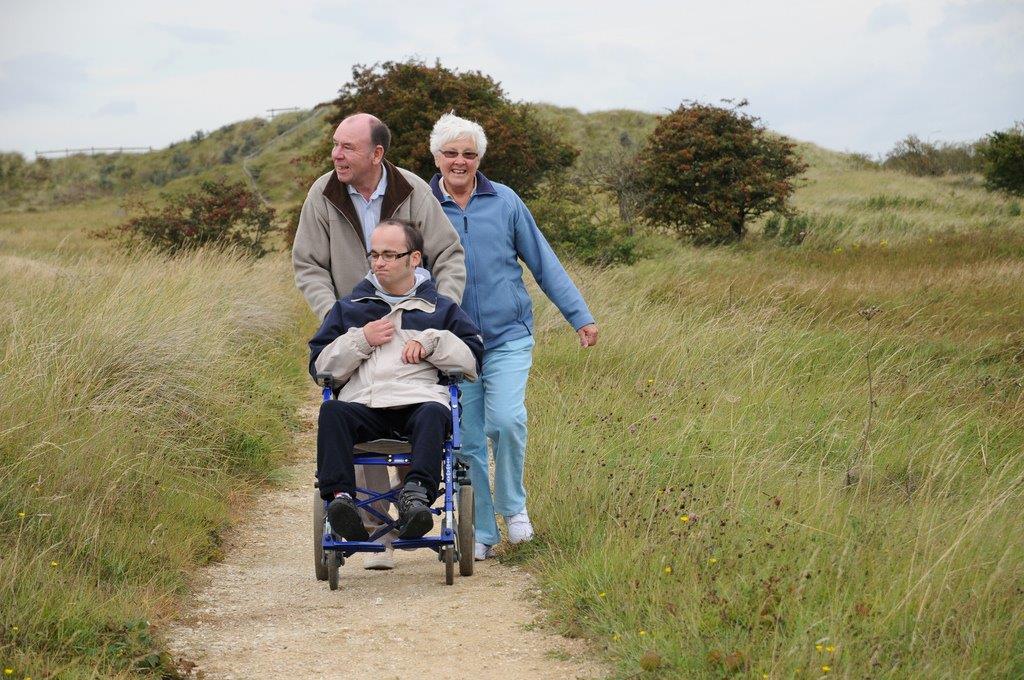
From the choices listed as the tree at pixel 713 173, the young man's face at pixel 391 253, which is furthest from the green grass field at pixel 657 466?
the tree at pixel 713 173

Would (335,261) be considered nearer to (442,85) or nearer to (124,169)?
(442,85)

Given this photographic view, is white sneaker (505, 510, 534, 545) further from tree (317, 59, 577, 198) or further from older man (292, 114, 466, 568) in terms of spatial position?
tree (317, 59, 577, 198)

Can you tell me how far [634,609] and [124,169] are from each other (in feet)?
208

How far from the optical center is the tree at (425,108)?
71.9 ft

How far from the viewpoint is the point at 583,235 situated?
63.9 ft

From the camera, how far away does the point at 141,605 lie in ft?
15.3

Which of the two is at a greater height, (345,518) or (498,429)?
(498,429)

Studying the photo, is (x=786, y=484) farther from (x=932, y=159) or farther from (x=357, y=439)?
(x=932, y=159)

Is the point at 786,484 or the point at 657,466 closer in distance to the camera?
the point at 786,484

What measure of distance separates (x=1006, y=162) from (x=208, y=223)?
23.9m

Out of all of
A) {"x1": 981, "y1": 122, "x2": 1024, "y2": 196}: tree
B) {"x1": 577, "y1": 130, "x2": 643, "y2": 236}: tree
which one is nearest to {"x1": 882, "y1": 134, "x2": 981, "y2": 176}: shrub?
{"x1": 981, "y1": 122, "x2": 1024, "y2": 196}: tree

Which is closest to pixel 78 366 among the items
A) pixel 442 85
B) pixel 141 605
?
pixel 141 605

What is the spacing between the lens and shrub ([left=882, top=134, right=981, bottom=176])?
46375mm

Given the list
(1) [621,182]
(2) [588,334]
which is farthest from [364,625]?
(1) [621,182]
